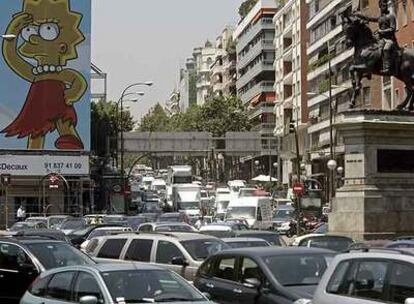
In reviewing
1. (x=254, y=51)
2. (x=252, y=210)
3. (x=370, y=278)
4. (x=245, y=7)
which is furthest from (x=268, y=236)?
(x=245, y=7)

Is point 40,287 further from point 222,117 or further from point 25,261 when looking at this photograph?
point 222,117

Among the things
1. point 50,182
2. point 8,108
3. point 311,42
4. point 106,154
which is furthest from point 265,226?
point 106,154

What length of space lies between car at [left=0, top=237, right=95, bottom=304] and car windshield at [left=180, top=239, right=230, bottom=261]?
212cm

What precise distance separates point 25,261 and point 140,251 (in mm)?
2705

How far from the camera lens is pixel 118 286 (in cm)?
1168

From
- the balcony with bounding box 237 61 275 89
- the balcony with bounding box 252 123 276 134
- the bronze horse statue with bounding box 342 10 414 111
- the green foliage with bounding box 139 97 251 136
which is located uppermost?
the balcony with bounding box 237 61 275 89

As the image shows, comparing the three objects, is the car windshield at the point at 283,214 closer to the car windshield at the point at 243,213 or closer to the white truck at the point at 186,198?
the car windshield at the point at 243,213

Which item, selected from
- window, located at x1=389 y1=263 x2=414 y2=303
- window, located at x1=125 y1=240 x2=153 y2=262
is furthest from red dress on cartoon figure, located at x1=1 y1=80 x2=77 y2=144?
window, located at x1=389 y1=263 x2=414 y2=303

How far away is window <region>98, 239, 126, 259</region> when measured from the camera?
20.8 m

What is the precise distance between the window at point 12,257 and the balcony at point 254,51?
105 metres

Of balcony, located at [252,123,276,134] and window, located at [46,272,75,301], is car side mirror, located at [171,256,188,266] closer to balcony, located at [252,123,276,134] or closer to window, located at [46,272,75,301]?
window, located at [46,272,75,301]

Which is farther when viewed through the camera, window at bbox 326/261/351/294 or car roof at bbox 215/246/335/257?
car roof at bbox 215/246/335/257

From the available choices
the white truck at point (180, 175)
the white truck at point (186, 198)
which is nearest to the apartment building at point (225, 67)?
the white truck at point (180, 175)

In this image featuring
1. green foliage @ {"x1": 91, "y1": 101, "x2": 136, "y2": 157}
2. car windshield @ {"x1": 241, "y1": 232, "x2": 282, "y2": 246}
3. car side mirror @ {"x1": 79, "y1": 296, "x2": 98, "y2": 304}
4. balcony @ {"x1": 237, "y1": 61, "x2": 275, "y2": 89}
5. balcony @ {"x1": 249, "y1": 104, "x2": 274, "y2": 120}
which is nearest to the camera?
car side mirror @ {"x1": 79, "y1": 296, "x2": 98, "y2": 304}
